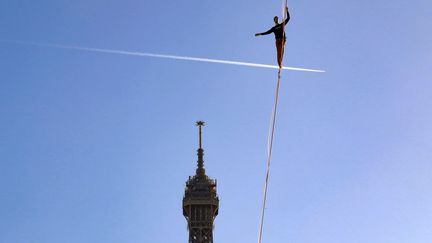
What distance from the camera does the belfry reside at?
6860 inches

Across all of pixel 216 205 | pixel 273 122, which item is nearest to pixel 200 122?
pixel 216 205

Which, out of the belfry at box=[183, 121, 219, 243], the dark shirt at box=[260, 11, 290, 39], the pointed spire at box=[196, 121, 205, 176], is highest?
the pointed spire at box=[196, 121, 205, 176]

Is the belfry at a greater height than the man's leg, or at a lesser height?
greater

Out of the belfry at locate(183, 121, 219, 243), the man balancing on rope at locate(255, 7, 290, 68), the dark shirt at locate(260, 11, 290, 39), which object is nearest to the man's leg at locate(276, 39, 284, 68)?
the man balancing on rope at locate(255, 7, 290, 68)

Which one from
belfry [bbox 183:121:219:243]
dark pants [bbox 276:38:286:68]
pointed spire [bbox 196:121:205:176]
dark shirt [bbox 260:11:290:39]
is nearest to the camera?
dark pants [bbox 276:38:286:68]

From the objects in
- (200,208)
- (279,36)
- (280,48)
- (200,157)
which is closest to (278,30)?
(279,36)

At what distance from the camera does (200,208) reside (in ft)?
579

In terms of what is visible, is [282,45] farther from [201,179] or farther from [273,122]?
[201,179]

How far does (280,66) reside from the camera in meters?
25.6

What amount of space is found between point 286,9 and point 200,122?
165680 mm

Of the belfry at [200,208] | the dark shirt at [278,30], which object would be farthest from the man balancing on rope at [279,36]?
the belfry at [200,208]

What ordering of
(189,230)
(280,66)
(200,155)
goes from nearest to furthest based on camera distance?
(280,66) → (189,230) → (200,155)

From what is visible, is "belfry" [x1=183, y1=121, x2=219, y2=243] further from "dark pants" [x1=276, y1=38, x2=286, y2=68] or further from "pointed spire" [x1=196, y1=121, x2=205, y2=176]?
"dark pants" [x1=276, y1=38, x2=286, y2=68]

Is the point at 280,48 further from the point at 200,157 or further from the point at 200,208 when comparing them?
the point at 200,157
